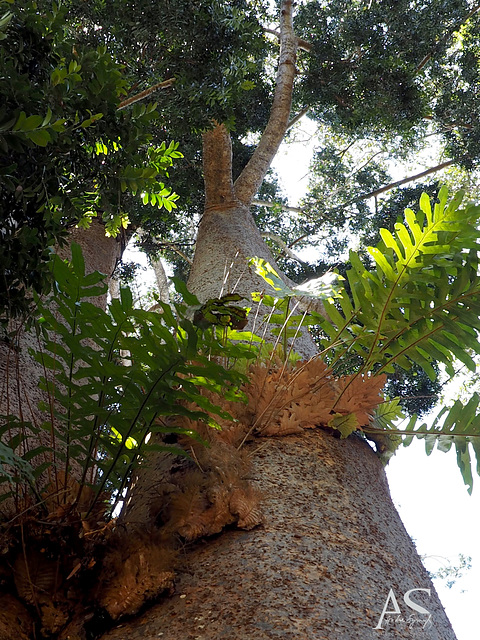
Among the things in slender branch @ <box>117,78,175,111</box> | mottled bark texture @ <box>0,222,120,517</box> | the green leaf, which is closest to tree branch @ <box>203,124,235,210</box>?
slender branch @ <box>117,78,175,111</box>

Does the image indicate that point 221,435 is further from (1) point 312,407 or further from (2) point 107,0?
(2) point 107,0

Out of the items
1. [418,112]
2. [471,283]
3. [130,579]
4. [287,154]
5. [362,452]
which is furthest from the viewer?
[287,154]

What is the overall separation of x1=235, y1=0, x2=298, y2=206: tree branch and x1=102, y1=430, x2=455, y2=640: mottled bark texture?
3.16 m

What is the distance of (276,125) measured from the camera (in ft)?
16.3

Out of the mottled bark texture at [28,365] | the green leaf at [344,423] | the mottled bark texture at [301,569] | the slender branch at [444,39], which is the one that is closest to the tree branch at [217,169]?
the mottled bark texture at [28,365]

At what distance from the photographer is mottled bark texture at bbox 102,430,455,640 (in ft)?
3.44

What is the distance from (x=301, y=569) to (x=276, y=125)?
14.3 feet

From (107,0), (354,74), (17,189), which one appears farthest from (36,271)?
(354,74)

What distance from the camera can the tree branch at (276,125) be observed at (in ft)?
14.9

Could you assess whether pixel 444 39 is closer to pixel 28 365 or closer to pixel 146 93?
pixel 146 93

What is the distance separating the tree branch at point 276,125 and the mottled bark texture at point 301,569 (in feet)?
10.4

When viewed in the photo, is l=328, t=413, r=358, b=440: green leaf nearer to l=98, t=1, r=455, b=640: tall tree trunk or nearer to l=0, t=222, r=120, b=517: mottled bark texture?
l=98, t=1, r=455, b=640: tall tree trunk

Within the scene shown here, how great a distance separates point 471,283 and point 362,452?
618 millimetres

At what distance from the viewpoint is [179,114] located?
3.86 m
